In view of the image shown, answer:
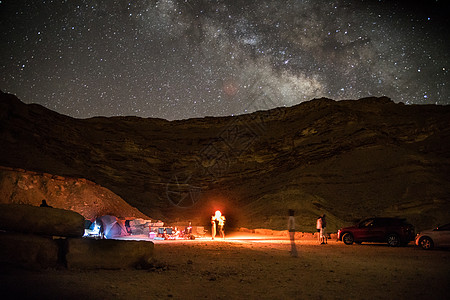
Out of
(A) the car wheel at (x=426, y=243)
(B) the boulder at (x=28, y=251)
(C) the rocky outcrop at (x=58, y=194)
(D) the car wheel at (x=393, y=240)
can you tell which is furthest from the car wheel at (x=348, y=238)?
(C) the rocky outcrop at (x=58, y=194)

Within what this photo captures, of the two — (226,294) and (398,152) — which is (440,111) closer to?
(398,152)

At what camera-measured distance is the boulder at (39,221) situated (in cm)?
847

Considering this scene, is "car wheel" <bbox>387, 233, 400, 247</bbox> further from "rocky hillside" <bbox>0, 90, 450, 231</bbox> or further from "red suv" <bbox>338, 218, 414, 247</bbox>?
"rocky hillside" <bbox>0, 90, 450, 231</bbox>

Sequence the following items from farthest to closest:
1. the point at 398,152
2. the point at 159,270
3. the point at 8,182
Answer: the point at 398,152 < the point at 8,182 < the point at 159,270

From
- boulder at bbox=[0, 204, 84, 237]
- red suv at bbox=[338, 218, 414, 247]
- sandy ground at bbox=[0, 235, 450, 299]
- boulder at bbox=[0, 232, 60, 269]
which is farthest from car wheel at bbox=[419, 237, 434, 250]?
boulder at bbox=[0, 232, 60, 269]

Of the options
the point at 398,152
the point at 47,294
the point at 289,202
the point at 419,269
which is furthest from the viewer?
the point at 398,152

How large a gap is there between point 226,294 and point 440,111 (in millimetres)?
63642

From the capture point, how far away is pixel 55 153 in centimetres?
4950

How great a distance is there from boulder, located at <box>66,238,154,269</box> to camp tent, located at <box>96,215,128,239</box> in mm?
14744

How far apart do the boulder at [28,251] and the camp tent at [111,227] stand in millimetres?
15107

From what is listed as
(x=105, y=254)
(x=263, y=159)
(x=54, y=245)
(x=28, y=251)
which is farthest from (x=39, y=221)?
(x=263, y=159)

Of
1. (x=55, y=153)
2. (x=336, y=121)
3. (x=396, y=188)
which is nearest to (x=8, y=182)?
(x=55, y=153)

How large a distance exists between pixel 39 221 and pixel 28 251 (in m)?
1.12

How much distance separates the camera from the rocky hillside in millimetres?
36375
